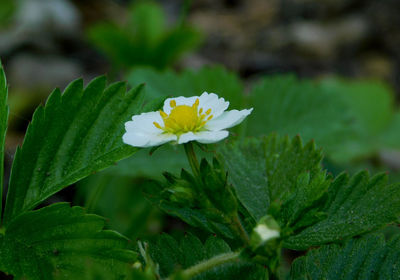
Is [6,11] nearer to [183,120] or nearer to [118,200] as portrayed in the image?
[118,200]

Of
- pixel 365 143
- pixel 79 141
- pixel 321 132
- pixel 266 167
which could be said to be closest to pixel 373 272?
pixel 266 167

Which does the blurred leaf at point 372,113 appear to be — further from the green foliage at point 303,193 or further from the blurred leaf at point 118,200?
the green foliage at point 303,193

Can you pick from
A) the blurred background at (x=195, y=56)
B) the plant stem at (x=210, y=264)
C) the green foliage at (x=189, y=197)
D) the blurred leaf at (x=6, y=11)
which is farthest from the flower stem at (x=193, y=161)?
the blurred leaf at (x=6, y=11)

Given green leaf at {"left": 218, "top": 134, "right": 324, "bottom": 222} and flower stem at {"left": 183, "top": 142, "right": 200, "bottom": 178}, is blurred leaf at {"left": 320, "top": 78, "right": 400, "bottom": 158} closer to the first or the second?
green leaf at {"left": 218, "top": 134, "right": 324, "bottom": 222}

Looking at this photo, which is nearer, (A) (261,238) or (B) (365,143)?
(A) (261,238)

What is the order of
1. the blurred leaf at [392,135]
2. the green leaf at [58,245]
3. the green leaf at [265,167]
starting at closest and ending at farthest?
the green leaf at [58,245] → the green leaf at [265,167] → the blurred leaf at [392,135]

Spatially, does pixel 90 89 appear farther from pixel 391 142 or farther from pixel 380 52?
pixel 380 52

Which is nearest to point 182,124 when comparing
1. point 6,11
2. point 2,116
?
point 2,116
